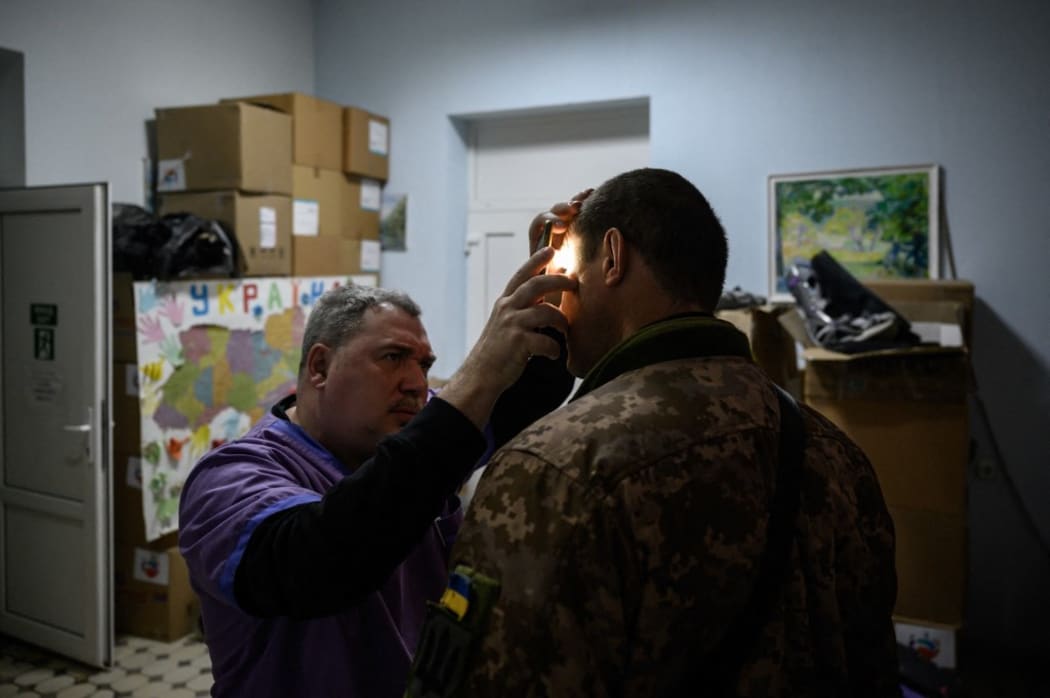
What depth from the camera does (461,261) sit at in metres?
4.71

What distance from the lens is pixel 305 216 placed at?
412cm

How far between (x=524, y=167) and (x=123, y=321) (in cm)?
218

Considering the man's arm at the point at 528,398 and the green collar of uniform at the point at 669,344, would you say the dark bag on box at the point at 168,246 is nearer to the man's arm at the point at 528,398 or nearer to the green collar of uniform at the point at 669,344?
the man's arm at the point at 528,398

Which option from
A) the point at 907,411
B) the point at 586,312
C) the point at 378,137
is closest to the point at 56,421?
the point at 378,137

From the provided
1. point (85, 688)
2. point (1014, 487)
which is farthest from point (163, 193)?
point (1014, 487)

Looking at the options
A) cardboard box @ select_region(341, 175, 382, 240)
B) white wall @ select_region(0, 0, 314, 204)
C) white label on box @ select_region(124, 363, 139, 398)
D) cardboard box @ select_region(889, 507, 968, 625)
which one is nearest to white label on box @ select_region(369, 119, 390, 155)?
cardboard box @ select_region(341, 175, 382, 240)

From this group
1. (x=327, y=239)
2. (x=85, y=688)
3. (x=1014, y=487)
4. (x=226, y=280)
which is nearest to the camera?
(x=85, y=688)

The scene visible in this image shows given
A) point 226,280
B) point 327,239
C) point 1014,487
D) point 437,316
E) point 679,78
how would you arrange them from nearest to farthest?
point 1014,487
point 226,280
point 679,78
point 327,239
point 437,316

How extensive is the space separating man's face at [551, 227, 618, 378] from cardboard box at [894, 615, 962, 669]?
2275mm

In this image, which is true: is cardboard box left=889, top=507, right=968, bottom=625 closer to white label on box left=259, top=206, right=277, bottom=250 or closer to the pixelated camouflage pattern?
the pixelated camouflage pattern

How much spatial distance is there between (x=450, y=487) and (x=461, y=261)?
3.73m

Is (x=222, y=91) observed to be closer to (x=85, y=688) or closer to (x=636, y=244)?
(x=85, y=688)

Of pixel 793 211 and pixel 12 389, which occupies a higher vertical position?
pixel 793 211

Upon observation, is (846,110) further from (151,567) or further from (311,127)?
(151,567)
